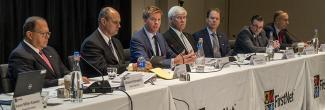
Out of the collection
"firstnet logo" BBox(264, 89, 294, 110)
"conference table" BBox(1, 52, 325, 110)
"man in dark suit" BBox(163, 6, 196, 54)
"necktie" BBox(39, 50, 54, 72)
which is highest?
"man in dark suit" BBox(163, 6, 196, 54)

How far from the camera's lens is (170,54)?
405 centimetres

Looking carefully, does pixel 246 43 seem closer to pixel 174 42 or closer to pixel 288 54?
pixel 288 54

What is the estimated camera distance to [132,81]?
241 centimetres

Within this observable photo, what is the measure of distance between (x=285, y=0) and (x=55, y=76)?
6120 millimetres

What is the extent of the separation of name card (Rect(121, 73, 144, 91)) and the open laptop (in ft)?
1.64

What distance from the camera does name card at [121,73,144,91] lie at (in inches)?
93.7

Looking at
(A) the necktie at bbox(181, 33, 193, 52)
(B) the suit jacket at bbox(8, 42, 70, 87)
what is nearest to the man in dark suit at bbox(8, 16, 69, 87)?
(B) the suit jacket at bbox(8, 42, 70, 87)

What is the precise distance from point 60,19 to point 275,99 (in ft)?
10.4

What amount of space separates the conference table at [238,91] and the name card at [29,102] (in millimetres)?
64

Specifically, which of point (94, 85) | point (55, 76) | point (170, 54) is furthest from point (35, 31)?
point (170, 54)

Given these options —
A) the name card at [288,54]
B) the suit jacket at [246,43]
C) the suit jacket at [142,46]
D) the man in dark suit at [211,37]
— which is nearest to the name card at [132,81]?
the suit jacket at [142,46]

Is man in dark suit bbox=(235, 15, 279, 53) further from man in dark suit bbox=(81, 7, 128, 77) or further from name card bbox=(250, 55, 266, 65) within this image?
man in dark suit bbox=(81, 7, 128, 77)

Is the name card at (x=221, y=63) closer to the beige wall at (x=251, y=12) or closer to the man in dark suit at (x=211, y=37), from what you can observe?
the man in dark suit at (x=211, y=37)

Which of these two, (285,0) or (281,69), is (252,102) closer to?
(281,69)
